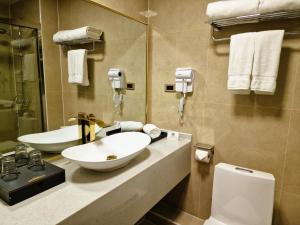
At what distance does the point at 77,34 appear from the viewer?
4.37ft

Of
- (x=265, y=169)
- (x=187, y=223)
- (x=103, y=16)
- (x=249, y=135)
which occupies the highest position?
(x=103, y=16)

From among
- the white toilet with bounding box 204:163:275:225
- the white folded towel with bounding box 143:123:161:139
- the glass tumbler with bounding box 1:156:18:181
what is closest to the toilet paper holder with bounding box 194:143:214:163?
the white toilet with bounding box 204:163:275:225

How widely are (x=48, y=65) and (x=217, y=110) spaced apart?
127 centimetres

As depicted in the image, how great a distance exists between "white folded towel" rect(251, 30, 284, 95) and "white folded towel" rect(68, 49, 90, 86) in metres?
1.15

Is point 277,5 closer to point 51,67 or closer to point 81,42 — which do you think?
point 81,42

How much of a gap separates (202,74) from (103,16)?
2.97ft

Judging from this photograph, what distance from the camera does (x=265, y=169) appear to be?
151 centimetres

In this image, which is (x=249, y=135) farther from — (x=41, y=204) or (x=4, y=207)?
(x=4, y=207)

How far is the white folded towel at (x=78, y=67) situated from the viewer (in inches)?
52.2

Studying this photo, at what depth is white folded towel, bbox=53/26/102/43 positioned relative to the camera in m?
1.24

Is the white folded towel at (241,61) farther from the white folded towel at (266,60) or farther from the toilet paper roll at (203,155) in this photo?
the toilet paper roll at (203,155)

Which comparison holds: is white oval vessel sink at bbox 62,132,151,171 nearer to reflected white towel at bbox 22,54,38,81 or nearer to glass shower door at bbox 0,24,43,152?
glass shower door at bbox 0,24,43,152

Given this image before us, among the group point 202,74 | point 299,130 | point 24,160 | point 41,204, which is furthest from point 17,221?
point 299,130

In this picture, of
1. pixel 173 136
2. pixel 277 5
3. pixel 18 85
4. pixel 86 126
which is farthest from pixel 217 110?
pixel 18 85
